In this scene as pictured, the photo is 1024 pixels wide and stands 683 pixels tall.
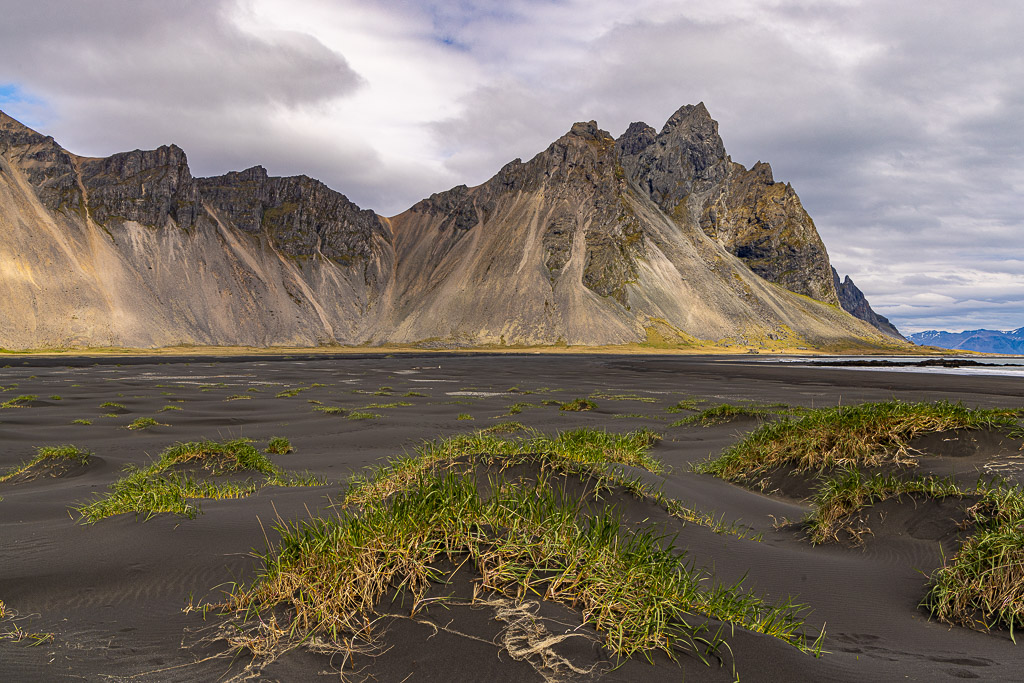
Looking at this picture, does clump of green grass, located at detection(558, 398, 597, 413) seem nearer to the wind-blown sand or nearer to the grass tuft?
the wind-blown sand

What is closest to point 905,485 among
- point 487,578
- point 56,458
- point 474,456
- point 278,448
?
point 474,456

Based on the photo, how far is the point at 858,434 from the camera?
9.20m

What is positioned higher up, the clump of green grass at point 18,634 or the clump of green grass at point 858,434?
the clump of green grass at point 858,434

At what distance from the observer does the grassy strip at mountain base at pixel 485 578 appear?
380 centimetres

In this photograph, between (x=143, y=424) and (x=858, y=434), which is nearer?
(x=858, y=434)

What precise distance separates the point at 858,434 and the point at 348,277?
20333 cm

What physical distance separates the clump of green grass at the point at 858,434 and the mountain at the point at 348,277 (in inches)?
5383

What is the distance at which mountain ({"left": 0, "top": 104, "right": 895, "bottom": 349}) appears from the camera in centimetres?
13525

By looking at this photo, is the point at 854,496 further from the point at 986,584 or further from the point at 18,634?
the point at 18,634

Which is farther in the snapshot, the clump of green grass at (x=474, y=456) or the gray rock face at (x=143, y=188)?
the gray rock face at (x=143, y=188)

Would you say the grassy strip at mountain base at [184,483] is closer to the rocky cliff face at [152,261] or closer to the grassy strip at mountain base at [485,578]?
the grassy strip at mountain base at [485,578]

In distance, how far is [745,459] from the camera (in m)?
11.0

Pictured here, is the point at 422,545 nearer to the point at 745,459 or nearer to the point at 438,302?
the point at 745,459

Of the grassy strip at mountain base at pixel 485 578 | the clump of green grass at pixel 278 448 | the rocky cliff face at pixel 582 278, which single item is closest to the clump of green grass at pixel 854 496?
the grassy strip at mountain base at pixel 485 578
